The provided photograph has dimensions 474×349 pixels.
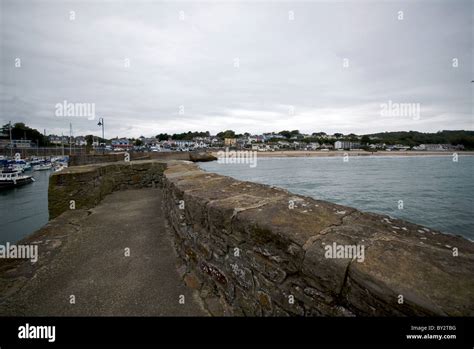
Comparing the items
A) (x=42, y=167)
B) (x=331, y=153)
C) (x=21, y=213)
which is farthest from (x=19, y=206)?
(x=331, y=153)

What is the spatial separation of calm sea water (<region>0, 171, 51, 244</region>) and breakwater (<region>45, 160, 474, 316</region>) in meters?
18.0

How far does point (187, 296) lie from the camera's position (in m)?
2.61

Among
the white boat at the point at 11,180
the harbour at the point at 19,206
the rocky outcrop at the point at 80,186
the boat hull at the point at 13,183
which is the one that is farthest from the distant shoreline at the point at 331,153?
the rocky outcrop at the point at 80,186

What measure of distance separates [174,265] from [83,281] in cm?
110

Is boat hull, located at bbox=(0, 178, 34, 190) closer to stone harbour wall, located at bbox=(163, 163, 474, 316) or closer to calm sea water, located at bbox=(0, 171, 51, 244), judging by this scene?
calm sea water, located at bbox=(0, 171, 51, 244)

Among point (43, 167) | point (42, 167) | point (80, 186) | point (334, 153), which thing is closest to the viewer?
point (80, 186)

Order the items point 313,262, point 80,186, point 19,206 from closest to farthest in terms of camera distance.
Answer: point 313,262 → point 80,186 → point 19,206

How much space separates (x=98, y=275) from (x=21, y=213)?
24.5 metres

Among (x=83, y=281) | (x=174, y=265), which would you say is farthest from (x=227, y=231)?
(x=83, y=281)

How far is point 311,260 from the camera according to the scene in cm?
150

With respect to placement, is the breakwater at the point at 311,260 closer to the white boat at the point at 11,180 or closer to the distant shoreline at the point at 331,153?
the white boat at the point at 11,180

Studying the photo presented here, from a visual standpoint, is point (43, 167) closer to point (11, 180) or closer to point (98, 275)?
point (11, 180)

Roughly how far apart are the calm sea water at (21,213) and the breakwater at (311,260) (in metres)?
18.0

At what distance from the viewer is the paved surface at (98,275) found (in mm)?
2430
